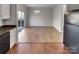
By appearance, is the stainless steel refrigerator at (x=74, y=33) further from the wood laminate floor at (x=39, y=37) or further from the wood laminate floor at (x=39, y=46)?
the wood laminate floor at (x=39, y=37)

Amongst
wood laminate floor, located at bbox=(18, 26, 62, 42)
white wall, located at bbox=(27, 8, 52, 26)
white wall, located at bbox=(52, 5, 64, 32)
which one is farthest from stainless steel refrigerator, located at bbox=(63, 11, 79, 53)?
white wall, located at bbox=(27, 8, 52, 26)

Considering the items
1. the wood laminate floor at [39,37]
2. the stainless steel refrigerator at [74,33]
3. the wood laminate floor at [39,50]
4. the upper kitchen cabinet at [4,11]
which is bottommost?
the wood laminate floor at [39,50]

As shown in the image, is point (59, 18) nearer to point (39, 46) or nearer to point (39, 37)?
point (39, 37)

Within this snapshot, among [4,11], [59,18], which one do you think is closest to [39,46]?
[4,11]

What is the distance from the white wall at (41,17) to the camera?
42.5ft

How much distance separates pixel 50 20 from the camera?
42.1ft

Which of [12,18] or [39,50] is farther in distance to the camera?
[12,18]

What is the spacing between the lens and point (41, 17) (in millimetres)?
13609

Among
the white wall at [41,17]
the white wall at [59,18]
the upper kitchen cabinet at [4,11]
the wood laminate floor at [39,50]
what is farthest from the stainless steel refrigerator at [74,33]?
the white wall at [41,17]

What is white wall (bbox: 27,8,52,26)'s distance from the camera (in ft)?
42.5
